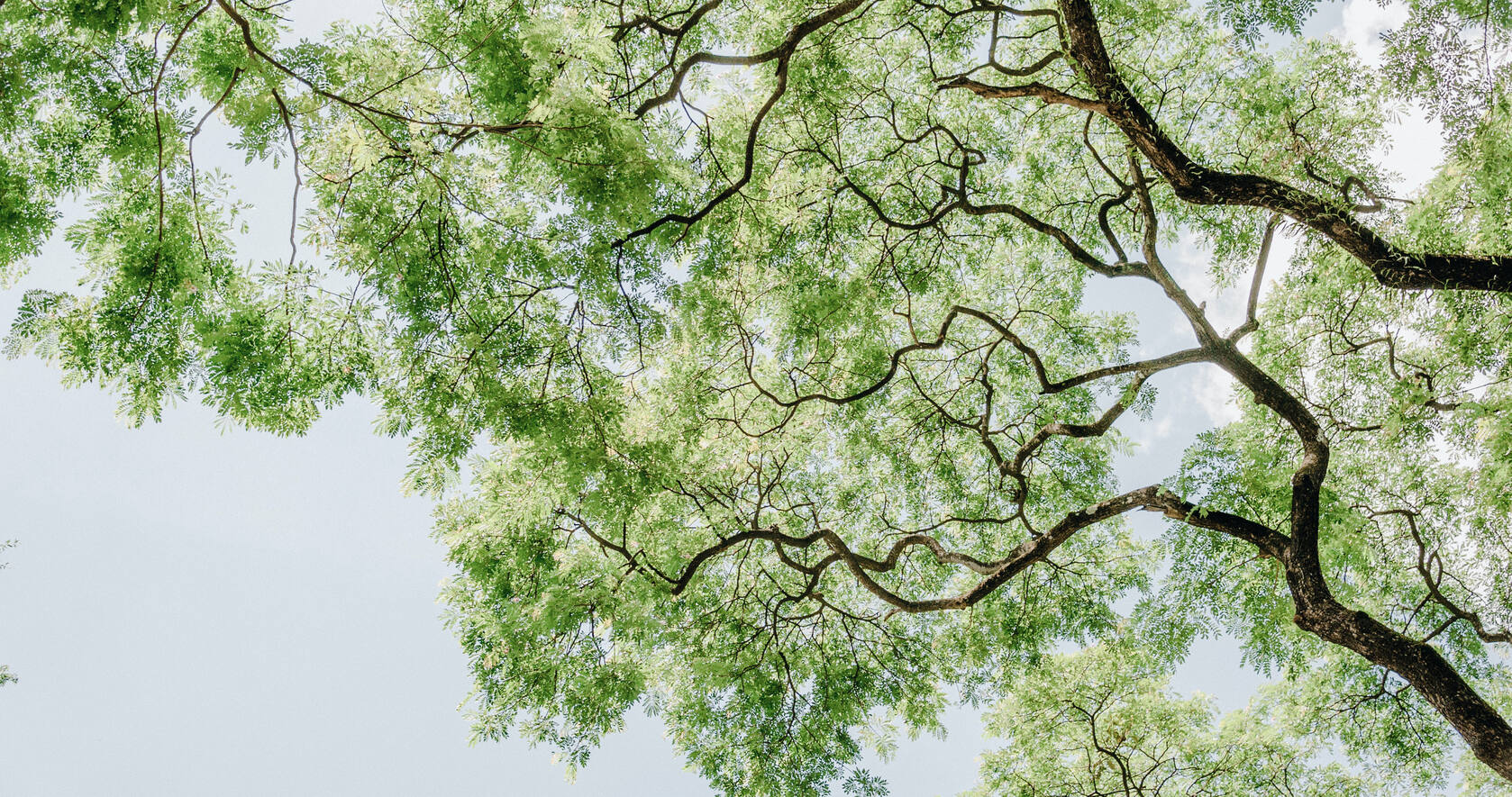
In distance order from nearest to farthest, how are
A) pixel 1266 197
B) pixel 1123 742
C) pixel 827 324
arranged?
1. pixel 1266 197
2. pixel 827 324
3. pixel 1123 742

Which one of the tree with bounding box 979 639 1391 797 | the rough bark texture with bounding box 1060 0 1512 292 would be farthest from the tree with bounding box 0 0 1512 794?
the tree with bounding box 979 639 1391 797

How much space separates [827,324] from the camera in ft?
22.4

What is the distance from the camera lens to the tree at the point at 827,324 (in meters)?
4.41

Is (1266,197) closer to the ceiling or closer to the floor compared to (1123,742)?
closer to the ceiling

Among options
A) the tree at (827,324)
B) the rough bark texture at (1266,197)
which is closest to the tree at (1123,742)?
the tree at (827,324)

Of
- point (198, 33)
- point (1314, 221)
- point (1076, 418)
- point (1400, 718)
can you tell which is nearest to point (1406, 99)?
point (1314, 221)

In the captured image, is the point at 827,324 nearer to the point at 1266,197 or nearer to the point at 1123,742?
the point at 1266,197

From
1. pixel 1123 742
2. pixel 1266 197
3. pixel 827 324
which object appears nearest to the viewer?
pixel 1266 197

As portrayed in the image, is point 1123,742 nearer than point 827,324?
No

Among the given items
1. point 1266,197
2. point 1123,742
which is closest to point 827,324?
point 1266,197

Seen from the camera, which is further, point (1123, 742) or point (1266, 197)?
point (1123, 742)

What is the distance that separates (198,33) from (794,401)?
472cm

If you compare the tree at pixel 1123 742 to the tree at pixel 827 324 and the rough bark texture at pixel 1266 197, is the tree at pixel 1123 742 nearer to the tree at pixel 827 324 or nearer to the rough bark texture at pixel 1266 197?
the tree at pixel 827 324

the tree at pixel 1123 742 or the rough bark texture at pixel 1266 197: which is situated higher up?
the rough bark texture at pixel 1266 197
